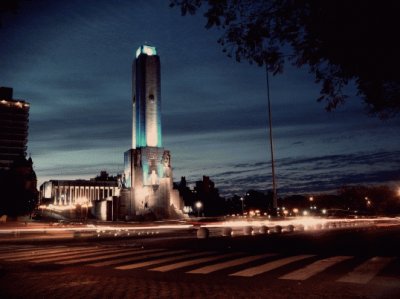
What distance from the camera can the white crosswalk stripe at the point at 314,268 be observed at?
11.0 meters

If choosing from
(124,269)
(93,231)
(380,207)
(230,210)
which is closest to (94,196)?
(230,210)

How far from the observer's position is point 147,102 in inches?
3565

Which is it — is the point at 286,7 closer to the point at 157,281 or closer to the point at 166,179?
the point at 157,281

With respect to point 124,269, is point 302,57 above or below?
above

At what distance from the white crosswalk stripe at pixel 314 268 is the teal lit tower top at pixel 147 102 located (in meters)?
77.2

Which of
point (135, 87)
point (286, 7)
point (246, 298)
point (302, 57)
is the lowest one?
point (246, 298)

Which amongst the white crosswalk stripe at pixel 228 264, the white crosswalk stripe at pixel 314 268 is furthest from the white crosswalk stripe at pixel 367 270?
the white crosswalk stripe at pixel 228 264

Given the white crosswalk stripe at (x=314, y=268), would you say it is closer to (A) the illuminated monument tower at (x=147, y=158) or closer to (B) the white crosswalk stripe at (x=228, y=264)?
(B) the white crosswalk stripe at (x=228, y=264)

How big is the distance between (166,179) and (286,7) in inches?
3058

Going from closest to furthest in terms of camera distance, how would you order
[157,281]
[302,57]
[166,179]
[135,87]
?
1. [157,281]
2. [302,57]
3. [166,179]
4. [135,87]

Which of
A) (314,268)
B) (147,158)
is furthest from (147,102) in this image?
(314,268)

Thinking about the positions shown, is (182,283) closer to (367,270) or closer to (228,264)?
(228,264)

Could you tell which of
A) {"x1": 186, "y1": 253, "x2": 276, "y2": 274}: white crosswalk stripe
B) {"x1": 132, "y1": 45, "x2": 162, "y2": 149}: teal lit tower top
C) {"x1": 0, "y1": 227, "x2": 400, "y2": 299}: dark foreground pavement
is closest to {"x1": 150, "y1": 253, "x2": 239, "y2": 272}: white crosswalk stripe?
{"x1": 0, "y1": 227, "x2": 400, "y2": 299}: dark foreground pavement

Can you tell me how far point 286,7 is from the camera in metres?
10.9
